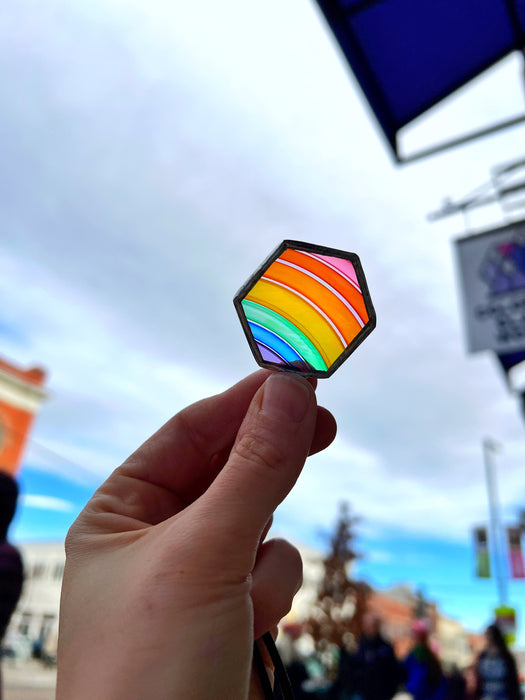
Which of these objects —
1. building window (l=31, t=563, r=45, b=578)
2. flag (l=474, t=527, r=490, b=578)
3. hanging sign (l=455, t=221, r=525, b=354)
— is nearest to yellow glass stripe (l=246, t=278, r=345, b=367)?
hanging sign (l=455, t=221, r=525, b=354)

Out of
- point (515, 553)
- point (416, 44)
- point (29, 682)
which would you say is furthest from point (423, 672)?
point (29, 682)

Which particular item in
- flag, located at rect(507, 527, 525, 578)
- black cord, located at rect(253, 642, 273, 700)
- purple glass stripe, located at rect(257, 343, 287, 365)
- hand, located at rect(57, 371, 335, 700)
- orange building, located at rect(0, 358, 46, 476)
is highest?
orange building, located at rect(0, 358, 46, 476)

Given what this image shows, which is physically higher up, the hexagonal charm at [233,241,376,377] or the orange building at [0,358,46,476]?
the orange building at [0,358,46,476]

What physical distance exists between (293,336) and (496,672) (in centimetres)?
492

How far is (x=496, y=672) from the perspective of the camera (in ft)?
14.1

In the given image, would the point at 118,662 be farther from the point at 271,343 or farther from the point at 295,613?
the point at 295,613

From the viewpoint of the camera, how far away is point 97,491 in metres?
0.87

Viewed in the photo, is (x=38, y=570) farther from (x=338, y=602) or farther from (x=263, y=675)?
(x=263, y=675)

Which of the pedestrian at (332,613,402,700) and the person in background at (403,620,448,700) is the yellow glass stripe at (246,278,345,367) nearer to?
the person in background at (403,620,448,700)

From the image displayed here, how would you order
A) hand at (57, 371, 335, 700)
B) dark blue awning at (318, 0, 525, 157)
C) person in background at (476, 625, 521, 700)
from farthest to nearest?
1. person in background at (476, 625, 521, 700)
2. dark blue awning at (318, 0, 525, 157)
3. hand at (57, 371, 335, 700)

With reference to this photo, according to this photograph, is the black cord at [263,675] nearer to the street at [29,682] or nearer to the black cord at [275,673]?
the black cord at [275,673]

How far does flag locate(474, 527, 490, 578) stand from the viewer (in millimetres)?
10955

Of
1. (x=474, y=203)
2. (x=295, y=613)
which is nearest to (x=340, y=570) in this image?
(x=295, y=613)

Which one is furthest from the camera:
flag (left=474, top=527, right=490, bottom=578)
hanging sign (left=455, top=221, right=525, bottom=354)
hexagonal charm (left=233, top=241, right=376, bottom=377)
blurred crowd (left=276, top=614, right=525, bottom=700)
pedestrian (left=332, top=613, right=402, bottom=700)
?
flag (left=474, top=527, right=490, bottom=578)
